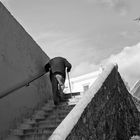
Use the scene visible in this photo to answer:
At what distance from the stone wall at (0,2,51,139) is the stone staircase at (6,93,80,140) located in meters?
A: 0.19

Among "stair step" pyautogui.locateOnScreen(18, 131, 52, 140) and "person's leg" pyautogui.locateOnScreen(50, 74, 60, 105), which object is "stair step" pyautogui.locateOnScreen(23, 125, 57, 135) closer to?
"stair step" pyautogui.locateOnScreen(18, 131, 52, 140)

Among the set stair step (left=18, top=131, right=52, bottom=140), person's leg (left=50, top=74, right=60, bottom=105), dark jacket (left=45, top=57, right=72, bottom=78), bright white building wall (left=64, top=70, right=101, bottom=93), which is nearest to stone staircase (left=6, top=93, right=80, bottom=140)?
stair step (left=18, top=131, right=52, bottom=140)

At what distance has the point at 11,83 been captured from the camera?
7.02 m

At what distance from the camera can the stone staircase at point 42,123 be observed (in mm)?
6070

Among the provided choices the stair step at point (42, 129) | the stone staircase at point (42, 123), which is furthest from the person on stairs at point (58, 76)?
the stair step at point (42, 129)

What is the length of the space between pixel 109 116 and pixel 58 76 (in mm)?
1829

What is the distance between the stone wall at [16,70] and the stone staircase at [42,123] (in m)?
0.19

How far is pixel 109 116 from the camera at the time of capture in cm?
694

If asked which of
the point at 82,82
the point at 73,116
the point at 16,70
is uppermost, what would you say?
the point at 82,82

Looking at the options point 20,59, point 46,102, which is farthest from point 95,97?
point 46,102

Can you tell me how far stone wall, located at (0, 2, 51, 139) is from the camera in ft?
21.8

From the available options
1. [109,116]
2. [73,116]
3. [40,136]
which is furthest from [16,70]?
[73,116]

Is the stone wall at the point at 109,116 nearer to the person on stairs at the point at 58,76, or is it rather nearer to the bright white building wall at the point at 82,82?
the person on stairs at the point at 58,76

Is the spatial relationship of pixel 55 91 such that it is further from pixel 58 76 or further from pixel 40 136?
pixel 40 136
